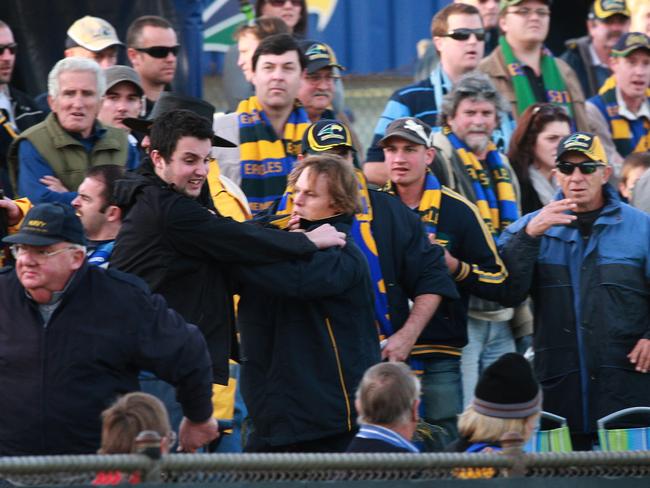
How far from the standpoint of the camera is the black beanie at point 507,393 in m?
5.41

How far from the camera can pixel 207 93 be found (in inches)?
506

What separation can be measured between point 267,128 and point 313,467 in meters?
3.59

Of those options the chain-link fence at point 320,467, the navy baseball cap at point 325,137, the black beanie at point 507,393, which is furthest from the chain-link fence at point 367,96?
the chain-link fence at point 320,467

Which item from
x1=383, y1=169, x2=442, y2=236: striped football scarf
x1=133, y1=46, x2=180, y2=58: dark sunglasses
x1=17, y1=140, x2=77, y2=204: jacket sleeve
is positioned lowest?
x1=383, y1=169, x2=442, y2=236: striped football scarf

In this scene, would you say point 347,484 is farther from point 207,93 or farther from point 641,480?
point 207,93

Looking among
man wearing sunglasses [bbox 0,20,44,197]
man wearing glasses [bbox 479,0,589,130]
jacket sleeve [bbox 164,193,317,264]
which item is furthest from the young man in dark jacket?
man wearing glasses [bbox 479,0,589,130]

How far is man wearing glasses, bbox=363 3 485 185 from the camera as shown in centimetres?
873

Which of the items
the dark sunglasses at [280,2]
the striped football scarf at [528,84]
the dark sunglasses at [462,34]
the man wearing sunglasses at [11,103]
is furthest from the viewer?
the dark sunglasses at [280,2]

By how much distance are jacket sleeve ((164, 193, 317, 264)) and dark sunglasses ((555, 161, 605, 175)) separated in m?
1.86

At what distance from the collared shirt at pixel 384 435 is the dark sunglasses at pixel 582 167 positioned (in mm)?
2522

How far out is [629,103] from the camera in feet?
32.2

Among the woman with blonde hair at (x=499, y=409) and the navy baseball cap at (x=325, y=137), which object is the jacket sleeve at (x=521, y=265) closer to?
the navy baseball cap at (x=325, y=137)

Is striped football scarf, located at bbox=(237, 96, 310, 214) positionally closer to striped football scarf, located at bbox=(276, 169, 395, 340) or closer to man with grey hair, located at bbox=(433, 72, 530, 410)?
man with grey hair, located at bbox=(433, 72, 530, 410)

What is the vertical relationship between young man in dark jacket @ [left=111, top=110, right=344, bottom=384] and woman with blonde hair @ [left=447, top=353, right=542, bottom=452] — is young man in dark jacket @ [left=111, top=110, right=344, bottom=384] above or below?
above
